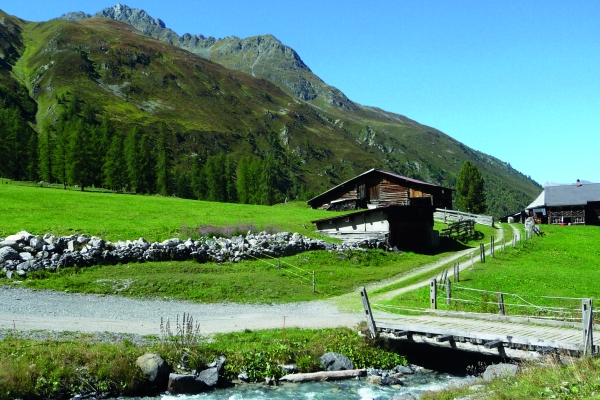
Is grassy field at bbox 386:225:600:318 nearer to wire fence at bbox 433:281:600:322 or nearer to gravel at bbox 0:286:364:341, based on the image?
wire fence at bbox 433:281:600:322

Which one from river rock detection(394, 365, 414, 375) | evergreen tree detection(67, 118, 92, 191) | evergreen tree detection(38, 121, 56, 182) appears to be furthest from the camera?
evergreen tree detection(38, 121, 56, 182)

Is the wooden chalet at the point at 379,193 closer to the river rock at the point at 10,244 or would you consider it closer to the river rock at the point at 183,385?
the river rock at the point at 10,244

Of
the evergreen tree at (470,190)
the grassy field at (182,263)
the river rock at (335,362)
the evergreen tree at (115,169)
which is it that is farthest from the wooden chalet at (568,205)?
the evergreen tree at (115,169)

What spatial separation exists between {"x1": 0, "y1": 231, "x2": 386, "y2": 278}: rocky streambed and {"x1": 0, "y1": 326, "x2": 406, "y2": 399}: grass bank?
48.3 feet

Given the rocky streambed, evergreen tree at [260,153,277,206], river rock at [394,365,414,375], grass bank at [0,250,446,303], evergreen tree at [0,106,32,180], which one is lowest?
river rock at [394,365,414,375]

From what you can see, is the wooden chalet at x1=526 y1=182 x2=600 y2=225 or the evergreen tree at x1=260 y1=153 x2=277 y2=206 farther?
the evergreen tree at x1=260 y1=153 x2=277 y2=206

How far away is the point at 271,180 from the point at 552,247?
273 feet

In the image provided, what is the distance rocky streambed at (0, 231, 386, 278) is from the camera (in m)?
31.4

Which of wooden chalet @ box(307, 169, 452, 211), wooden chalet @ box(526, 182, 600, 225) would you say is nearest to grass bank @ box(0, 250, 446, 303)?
wooden chalet @ box(307, 169, 452, 211)

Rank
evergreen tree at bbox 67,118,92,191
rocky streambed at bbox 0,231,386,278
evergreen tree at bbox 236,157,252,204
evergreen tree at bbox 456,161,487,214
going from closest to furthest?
rocky streambed at bbox 0,231,386,278, evergreen tree at bbox 67,118,92,191, evergreen tree at bbox 456,161,487,214, evergreen tree at bbox 236,157,252,204

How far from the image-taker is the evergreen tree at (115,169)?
8788 centimetres

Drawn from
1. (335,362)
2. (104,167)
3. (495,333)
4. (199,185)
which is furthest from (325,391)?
(199,185)

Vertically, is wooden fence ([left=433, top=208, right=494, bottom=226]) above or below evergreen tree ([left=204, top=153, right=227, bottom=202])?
below

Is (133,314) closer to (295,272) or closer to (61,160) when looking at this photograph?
(295,272)
